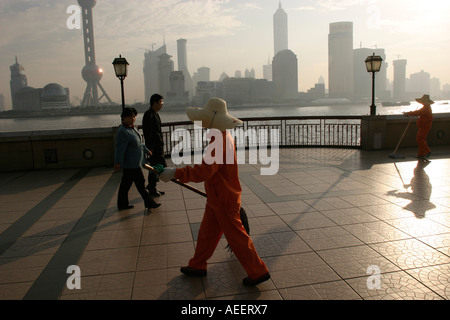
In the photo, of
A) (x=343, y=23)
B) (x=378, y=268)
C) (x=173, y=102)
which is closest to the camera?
(x=378, y=268)

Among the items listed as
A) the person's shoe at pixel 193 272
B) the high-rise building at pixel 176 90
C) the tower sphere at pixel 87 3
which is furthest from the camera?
the tower sphere at pixel 87 3

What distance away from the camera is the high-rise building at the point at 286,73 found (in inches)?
4906

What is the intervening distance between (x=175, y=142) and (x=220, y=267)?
912 centimetres

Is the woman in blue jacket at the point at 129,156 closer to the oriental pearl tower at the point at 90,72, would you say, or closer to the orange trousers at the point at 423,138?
the orange trousers at the point at 423,138

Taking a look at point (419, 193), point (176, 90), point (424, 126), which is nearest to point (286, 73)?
point (176, 90)

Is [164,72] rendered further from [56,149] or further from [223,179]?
[223,179]

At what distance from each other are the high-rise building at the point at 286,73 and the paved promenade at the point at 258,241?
11880 centimetres

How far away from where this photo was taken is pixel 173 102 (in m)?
94.3

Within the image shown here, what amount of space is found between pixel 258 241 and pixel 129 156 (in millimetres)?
2627

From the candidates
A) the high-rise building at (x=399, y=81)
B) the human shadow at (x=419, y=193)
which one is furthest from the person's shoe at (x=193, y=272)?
the high-rise building at (x=399, y=81)

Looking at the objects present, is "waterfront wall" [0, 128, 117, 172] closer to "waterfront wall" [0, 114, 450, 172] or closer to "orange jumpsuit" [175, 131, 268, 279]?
"waterfront wall" [0, 114, 450, 172]

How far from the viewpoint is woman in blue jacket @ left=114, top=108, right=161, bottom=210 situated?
18.7 feet
